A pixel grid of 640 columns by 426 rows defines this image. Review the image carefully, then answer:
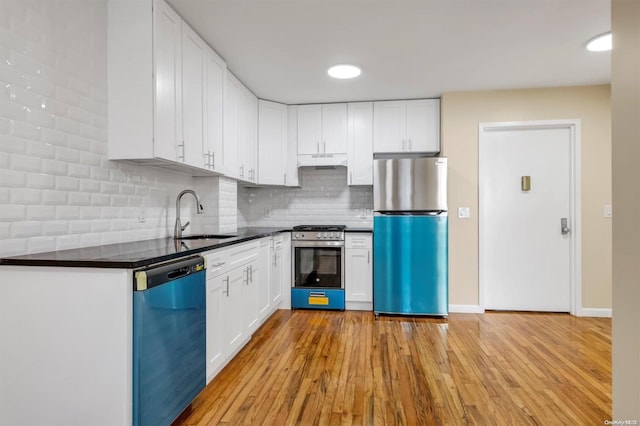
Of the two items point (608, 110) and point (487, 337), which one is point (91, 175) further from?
point (608, 110)

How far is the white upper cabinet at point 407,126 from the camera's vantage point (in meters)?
3.82

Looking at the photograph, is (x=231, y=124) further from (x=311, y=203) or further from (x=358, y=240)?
(x=358, y=240)

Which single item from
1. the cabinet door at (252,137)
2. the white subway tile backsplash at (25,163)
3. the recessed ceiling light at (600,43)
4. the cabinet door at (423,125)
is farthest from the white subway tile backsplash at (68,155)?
the recessed ceiling light at (600,43)

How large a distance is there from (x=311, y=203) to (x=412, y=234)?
1.46m

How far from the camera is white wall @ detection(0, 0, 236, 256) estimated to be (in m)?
1.53

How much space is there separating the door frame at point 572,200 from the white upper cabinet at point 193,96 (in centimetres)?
288

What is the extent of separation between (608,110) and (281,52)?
3.45m

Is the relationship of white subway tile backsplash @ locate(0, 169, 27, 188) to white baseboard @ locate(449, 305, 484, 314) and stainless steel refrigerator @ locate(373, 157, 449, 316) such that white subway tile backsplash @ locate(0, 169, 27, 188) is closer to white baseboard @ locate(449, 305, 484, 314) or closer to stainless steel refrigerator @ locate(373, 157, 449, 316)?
stainless steel refrigerator @ locate(373, 157, 449, 316)

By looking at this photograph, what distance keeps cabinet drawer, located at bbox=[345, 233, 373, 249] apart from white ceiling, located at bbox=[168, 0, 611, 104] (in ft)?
5.28

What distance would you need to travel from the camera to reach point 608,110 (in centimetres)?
343

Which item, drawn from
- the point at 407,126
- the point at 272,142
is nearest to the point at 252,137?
the point at 272,142

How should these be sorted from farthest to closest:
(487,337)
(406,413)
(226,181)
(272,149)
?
(272,149) → (226,181) → (487,337) → (406,413)

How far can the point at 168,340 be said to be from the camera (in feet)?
5.19

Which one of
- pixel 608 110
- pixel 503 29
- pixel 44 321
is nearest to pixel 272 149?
pixel 503 29
